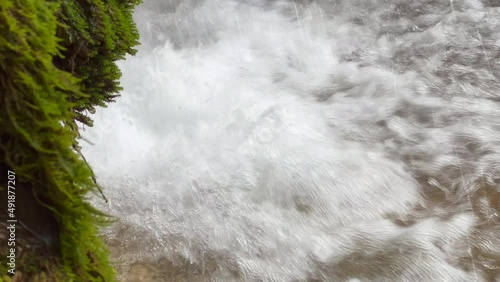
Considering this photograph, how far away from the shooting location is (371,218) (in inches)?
176

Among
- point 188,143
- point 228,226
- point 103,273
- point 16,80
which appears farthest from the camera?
point 188,143

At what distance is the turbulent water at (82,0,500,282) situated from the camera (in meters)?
4.08

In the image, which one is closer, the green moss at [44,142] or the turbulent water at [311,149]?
the green moss at [44,142]

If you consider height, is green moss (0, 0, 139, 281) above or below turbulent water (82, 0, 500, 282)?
above

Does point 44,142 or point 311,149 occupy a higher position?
point 44,142

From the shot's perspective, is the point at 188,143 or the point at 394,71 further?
the point at 394,71

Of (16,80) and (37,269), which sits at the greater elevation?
(16,80)

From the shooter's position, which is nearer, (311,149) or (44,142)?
(44,142)

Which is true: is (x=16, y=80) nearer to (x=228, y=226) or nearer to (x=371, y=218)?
(x=228, y=226)

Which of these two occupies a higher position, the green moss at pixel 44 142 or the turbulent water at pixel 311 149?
the green moss at pixel 44 142

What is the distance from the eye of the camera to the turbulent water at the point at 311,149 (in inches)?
161

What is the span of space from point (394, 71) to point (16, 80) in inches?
223

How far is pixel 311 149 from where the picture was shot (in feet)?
17.2

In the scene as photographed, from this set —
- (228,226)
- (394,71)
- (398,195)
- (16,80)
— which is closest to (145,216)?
(228,226)
